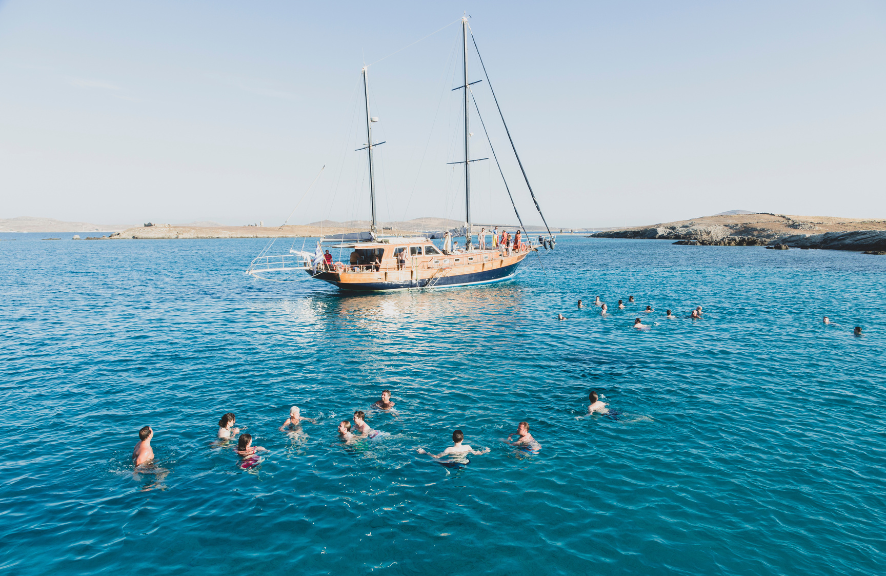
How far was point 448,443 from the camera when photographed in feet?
42.4

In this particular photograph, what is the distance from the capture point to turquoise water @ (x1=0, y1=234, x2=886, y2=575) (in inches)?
347

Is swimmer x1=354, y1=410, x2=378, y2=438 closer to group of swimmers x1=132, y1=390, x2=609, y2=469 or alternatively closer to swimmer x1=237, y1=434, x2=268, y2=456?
group of swimmers x1=132, y1=390, x2=609, y2=469

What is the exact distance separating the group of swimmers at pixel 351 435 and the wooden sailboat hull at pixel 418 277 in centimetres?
2558

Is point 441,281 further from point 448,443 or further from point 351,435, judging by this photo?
point 448,443

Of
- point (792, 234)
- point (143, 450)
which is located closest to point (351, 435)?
point (143, 450)

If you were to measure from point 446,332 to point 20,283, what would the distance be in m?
56.4

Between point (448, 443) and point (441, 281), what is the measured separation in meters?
30.8

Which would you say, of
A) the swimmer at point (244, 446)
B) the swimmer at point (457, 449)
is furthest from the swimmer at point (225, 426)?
the swimmer at point (457, 449)

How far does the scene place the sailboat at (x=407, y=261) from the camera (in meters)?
39.8

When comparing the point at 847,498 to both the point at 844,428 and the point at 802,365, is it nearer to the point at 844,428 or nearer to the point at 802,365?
the point at 844,428

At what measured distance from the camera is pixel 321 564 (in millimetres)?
8508

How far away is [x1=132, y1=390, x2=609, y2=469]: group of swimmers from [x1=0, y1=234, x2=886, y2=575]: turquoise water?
0.38 m

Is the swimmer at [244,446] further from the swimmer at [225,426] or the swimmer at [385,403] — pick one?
the swimmer at [385,403]

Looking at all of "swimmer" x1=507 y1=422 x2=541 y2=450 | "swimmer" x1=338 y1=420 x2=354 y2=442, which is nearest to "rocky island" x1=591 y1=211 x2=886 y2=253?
"swimmer" x1=507 y1=422 x2=541 y2=450
